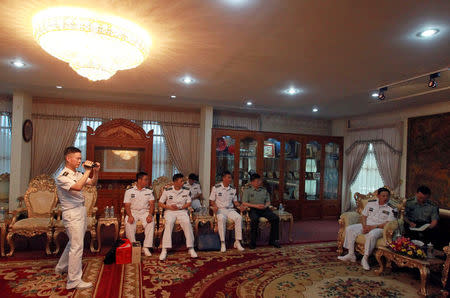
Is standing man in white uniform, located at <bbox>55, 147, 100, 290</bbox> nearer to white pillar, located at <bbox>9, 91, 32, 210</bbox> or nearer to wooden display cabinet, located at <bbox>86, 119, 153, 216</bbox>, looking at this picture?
wooden display cabinet, located at <bbox>86, 119, 153, 216</bbox>

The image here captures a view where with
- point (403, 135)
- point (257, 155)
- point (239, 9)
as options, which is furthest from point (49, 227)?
point (403, 135)

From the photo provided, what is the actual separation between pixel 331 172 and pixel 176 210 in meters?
4.57

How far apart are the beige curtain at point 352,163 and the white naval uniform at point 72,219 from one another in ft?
20.3

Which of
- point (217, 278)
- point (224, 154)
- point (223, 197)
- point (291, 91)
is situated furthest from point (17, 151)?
point (291, 91)

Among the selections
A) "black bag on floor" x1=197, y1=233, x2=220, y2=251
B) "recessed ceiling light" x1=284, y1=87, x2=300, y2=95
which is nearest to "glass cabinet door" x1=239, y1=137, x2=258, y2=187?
"recessed ceiling light" x1=284, y1=87, x2=300, y2=95

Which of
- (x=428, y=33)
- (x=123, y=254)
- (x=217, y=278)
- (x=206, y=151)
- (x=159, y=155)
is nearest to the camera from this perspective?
(x=428, y=33)

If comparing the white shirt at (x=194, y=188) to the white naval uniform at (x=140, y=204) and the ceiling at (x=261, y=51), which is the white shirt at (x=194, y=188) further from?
the ceiling at (x=261, y=51)

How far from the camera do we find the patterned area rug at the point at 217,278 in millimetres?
3033

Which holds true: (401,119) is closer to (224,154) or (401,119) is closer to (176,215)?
(224,154)

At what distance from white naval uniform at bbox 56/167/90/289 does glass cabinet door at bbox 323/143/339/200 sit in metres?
5.92

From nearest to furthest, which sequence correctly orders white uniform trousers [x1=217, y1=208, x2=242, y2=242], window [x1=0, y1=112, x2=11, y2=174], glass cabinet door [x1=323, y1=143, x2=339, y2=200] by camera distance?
white uniform trousers [x1=217, y1=208, x2=242, y2=242]
window [x1=0, y1=112, x2=11, y2=174]
glass cabinet door [x1=323, y1=143, x2=339, y2=200]

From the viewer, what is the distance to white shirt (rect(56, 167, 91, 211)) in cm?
296

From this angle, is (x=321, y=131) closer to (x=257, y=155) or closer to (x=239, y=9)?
(x=257, y=155)

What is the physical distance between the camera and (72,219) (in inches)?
120
